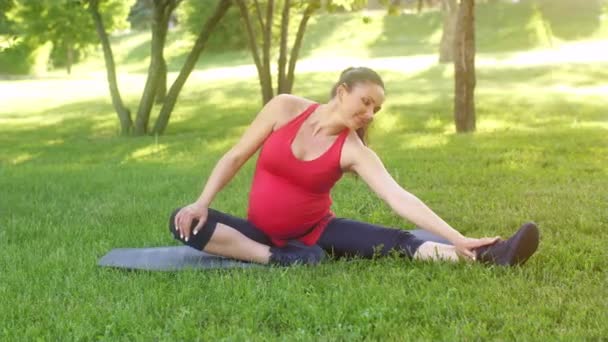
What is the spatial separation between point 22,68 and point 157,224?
45.2m

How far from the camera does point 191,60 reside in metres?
17.7

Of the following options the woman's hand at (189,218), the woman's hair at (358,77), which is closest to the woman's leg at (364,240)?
the woman's hand at (189,218)

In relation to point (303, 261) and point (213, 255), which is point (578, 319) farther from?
point (213, 255)

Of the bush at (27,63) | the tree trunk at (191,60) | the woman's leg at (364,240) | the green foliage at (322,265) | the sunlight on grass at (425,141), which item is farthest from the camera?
the bush at (27,63)

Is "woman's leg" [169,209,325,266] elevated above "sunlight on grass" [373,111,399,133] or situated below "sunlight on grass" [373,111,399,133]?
above

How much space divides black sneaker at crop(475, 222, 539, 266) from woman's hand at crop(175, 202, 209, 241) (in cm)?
157

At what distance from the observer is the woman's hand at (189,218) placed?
217 inches

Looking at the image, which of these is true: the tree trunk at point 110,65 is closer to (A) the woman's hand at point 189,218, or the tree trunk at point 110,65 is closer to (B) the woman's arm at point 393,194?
(A) the woman's hand at point 189,218

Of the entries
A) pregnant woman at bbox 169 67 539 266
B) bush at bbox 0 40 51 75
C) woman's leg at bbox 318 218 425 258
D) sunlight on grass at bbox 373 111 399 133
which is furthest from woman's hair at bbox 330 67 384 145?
bush at bbox 0 40 51 75

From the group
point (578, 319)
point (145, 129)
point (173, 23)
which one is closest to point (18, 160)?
point (145, 129)

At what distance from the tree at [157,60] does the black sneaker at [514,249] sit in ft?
41.5

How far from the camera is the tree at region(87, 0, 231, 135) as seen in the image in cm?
1747

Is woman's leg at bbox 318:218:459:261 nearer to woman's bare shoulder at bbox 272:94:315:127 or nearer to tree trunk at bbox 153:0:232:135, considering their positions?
woman's bare shoulder at bbox 272:94:315:127

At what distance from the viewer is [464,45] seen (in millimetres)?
15016
